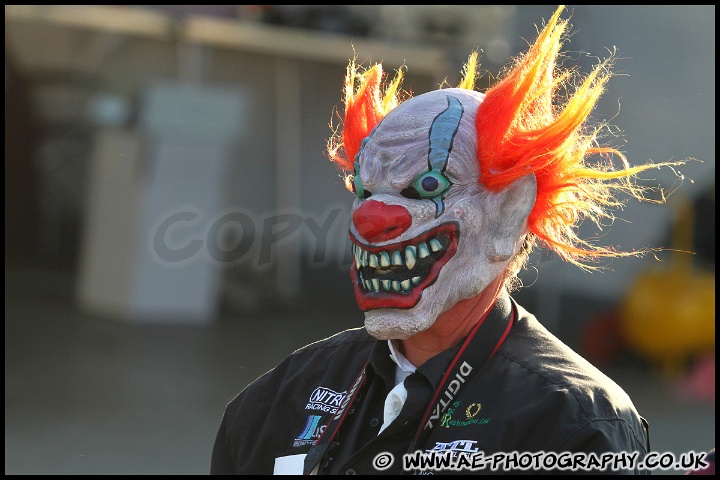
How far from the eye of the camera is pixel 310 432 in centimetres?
221

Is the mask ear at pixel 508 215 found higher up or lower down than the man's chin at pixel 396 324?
higher up

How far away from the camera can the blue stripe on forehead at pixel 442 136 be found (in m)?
2.06

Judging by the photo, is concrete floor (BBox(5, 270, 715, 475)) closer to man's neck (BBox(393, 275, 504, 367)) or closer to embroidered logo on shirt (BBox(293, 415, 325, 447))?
embroidered logo on shirt (BBox(293, 415, 325, 447))

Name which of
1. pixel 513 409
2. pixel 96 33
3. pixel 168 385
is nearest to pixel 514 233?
pixel 513 409

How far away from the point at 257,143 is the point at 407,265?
21.2 feet

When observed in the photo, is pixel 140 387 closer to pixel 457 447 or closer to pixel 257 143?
pixel 257 143

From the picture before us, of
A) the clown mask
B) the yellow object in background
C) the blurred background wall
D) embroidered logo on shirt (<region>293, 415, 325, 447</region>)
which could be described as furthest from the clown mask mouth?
the yellow object in background

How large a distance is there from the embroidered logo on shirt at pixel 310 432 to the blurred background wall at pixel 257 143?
2580 millimetres

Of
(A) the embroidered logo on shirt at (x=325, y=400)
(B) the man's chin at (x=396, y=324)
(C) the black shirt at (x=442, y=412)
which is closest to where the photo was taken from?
(C) the black shirt at (x=442, y=412)

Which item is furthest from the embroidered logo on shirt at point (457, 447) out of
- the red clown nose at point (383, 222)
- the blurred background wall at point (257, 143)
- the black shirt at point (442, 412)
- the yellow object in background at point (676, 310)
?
the yellow object in background at point (676, 310)

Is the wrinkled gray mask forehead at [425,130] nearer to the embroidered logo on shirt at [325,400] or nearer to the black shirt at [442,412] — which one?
the black shirt at [442,412]

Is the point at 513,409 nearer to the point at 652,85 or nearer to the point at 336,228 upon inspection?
the point at 336,228

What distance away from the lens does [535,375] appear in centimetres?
195

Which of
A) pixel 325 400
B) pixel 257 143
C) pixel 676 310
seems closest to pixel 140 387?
pixel 257 143
